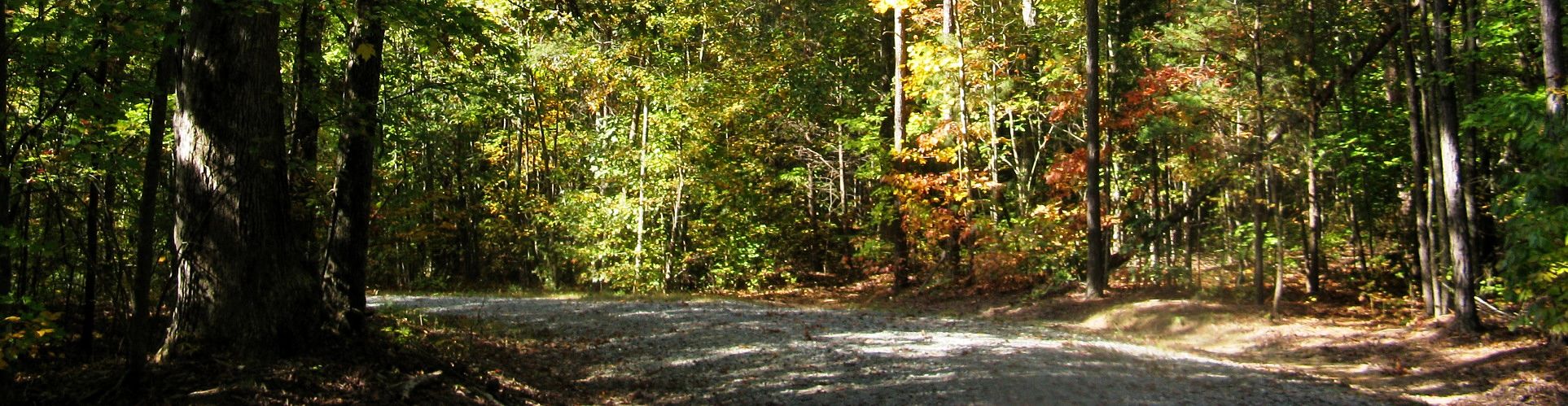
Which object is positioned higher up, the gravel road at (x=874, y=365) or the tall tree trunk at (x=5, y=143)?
the tall tree trunk at (x=5, y=143)

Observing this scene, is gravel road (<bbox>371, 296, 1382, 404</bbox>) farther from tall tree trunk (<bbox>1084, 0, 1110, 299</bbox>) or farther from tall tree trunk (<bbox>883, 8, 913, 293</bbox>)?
tall tree trunk (<bbox>883, 8, 913, 293</bbox>)

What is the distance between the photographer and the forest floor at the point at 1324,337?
12.3m

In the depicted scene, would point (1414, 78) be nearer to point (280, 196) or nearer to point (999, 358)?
point (999, 358)

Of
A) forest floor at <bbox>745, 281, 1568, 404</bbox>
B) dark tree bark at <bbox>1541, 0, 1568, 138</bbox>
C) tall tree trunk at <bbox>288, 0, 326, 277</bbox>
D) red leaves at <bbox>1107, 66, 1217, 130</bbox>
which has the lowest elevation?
forest floor at <bbox>745, 281, 1568, 404</bbox>

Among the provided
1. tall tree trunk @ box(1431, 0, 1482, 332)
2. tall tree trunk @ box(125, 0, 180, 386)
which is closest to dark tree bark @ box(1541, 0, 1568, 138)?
tall tree trunk @ box(1431, 0, 1482, 332)

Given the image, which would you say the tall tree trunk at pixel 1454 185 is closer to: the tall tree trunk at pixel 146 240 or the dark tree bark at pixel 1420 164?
the dark tree bark at pixel 1420 164

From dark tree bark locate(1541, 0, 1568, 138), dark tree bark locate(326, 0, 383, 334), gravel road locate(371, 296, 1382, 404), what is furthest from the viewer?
dark tree bark locate(1541, 0, 1568, 138)

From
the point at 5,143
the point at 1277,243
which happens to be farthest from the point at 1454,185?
the point at 5,143

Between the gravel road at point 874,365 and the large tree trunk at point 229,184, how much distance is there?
3.61m

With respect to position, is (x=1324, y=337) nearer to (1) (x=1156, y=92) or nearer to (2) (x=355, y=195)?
(1) (x=1156, y=92)

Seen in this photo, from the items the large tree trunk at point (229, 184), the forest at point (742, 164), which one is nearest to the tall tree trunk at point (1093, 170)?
the forest at point (742, 164)

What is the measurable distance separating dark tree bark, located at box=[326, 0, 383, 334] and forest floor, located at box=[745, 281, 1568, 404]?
10.1 m

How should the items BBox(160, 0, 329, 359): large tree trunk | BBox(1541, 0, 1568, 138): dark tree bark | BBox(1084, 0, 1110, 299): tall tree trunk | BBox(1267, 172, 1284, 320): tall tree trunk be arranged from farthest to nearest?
BBox(1084, 0, 1110, 299): tall tree trunk < BBox(1267, 172, 1284, 320): tall tree trunk < BBox(1541, 0, 1568, 138): dark tree bark < BBox(160, 0, 329, 359): large tree trunk

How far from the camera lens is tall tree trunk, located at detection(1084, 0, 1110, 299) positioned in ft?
63.0
